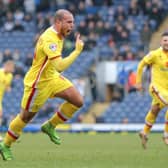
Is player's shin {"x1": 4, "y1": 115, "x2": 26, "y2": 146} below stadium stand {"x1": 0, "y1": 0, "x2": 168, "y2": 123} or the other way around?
the other way around

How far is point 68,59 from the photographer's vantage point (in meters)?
11.7

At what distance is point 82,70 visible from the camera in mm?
30578

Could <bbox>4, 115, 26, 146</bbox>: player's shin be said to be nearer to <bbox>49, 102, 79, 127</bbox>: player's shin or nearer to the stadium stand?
<bbox>49, 102, 79, 127</bbox>: player's shin

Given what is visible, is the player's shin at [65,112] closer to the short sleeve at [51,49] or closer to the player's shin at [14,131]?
A: the player's shin at [14,131]

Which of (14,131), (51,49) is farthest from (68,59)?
(14,131)

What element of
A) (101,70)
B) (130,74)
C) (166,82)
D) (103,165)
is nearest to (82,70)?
(101,70)

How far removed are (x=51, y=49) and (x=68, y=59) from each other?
16.2 inches

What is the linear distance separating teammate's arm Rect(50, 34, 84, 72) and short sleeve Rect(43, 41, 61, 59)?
0.24ft

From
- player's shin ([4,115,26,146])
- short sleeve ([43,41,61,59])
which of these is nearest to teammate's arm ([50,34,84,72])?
short sleeve ([43,41,61,59])

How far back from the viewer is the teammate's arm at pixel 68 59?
38.3ft

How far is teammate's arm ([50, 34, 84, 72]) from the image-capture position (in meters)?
11.7

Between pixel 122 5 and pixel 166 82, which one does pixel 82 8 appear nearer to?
pixel 122 5

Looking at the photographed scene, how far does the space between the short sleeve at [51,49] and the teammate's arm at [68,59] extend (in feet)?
0.24

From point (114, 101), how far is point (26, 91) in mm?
16475
